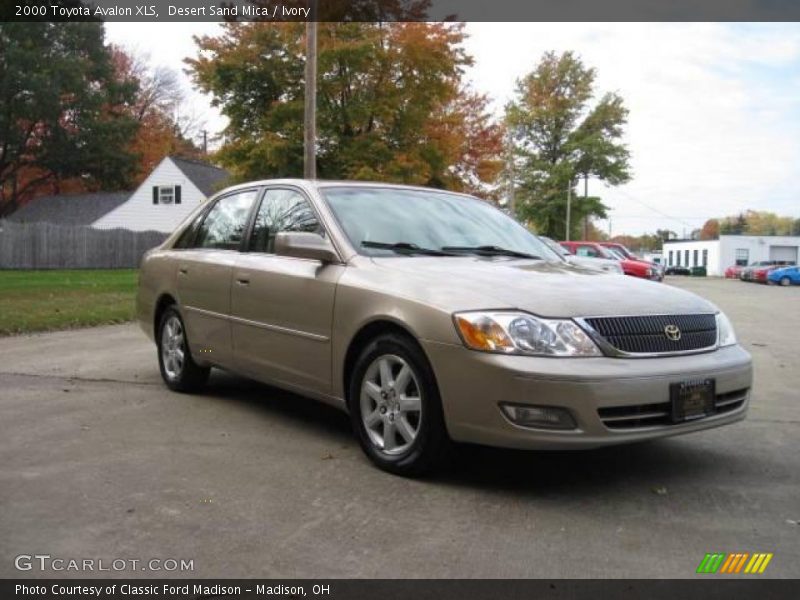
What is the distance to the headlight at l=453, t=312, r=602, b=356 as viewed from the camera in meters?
3.64

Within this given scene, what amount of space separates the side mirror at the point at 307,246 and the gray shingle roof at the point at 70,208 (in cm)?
4335

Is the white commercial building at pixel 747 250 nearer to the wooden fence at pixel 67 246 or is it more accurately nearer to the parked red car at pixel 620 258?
the parked red car at pixel 620 258

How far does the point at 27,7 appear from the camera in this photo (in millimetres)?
40969

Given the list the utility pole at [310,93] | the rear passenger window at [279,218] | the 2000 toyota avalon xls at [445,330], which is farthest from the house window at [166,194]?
the rear passenger window at [279,218]

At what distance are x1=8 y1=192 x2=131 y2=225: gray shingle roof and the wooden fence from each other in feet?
36.6

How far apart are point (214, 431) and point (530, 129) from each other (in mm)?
50525

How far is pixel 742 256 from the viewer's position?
67.4 metres

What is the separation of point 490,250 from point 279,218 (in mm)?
1458

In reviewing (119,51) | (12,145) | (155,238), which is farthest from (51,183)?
(155,238)

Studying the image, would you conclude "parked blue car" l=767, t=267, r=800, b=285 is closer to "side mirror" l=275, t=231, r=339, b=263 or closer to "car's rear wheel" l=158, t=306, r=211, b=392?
"car's rear wheel" l=158, t=306, r=211, b=392

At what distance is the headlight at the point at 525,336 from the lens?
364 cm

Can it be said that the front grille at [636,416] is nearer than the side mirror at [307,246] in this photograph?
Yes

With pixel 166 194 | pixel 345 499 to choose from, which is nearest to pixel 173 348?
pixel 345 499

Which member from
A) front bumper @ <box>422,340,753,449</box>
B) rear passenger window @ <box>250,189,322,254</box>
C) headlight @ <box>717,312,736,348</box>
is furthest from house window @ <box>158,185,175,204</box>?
front bumper @ <box>422,340,753,449</box>
